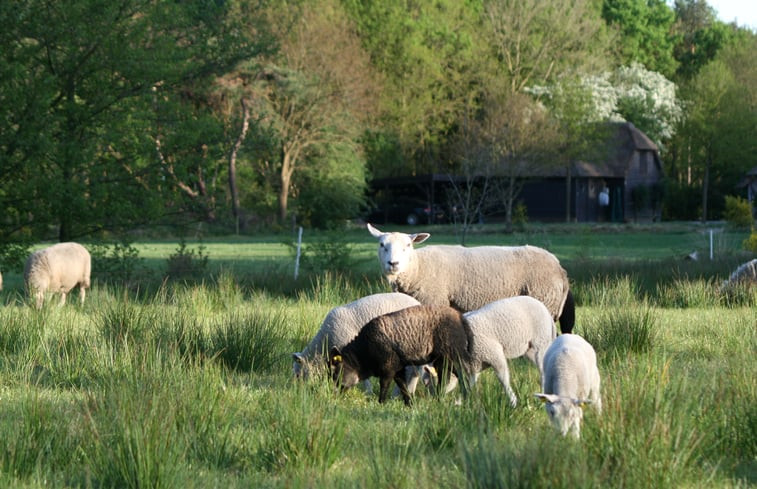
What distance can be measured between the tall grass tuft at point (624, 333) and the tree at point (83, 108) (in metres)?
11.3

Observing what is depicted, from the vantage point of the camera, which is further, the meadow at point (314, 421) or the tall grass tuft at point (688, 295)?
the tall grass tuft at point (688, 295)

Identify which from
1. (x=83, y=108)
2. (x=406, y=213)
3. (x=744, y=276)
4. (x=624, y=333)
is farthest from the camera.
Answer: (x=406, y=213)

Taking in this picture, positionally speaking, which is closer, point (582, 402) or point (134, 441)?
point (134, 441)

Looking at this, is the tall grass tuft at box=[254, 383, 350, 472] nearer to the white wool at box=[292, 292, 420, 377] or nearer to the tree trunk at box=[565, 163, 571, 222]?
the white wool at box=[292, 292, 420, 377]

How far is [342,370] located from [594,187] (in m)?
51.4

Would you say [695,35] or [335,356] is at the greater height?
[695,35]

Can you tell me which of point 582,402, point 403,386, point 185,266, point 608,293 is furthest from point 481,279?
point 185,266

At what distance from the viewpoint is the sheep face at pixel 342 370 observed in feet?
26.4

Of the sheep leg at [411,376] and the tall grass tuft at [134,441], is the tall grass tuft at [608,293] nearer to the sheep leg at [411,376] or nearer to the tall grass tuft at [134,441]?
the sheep leg at [411,376]

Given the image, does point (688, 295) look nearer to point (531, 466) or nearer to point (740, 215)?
point (531, 466)

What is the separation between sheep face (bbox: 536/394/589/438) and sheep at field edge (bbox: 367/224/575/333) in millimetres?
4490

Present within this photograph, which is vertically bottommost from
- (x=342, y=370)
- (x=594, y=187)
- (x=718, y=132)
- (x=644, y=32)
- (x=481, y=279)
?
(x=342, y=370)

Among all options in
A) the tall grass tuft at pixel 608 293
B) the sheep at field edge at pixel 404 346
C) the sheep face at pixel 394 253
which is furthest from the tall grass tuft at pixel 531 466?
the tall grass tuft at pixel 608 293

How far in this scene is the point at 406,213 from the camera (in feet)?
192
